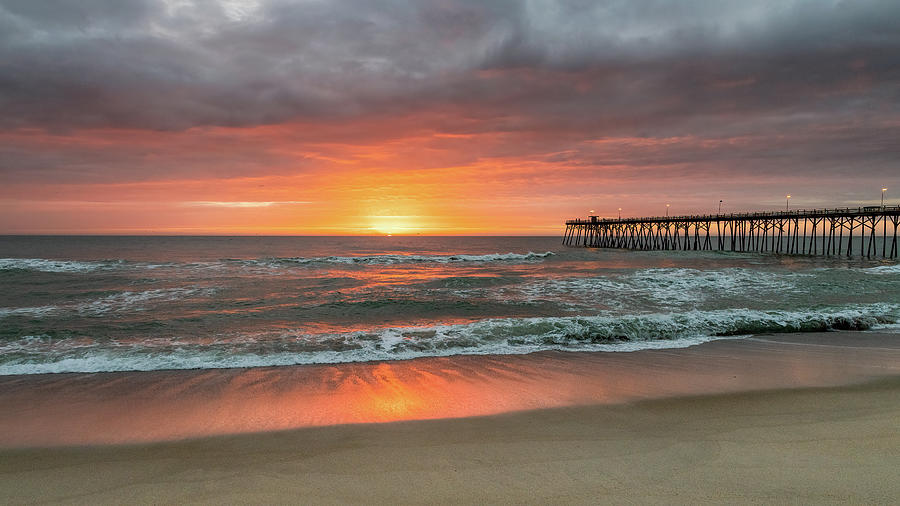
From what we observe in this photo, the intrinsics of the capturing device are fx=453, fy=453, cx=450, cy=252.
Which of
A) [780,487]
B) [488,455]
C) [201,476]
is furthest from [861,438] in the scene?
[201,476]

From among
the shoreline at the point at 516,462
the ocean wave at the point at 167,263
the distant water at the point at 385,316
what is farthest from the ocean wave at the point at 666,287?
the ocean wave at the point at 167,263

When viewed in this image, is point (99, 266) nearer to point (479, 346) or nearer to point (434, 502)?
point (479, 346)

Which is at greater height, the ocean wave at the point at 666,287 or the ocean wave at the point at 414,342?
the ocean wave at the point at 666,287

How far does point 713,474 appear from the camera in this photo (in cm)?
371

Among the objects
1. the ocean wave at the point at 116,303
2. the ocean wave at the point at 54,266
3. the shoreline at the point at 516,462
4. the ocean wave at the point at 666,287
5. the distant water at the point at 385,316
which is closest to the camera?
the shoreline at the point at 516,462

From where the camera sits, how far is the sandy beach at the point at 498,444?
11.6 ft

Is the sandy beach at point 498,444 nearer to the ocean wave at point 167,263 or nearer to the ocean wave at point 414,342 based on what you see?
the ocean wave at point 414,342

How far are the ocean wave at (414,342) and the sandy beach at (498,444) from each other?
0.93 m

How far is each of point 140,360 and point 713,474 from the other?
885cm

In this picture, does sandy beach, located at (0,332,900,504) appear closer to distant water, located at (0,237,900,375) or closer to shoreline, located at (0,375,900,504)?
shoreline, located at (0,375,900,504)

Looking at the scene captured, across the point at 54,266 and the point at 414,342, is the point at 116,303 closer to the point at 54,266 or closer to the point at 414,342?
the point at 414,342

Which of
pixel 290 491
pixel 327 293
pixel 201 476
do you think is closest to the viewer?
pixel 290 491

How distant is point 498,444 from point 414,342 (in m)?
5.25

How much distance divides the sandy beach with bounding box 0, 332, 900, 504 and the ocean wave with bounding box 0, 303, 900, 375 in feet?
3.06
